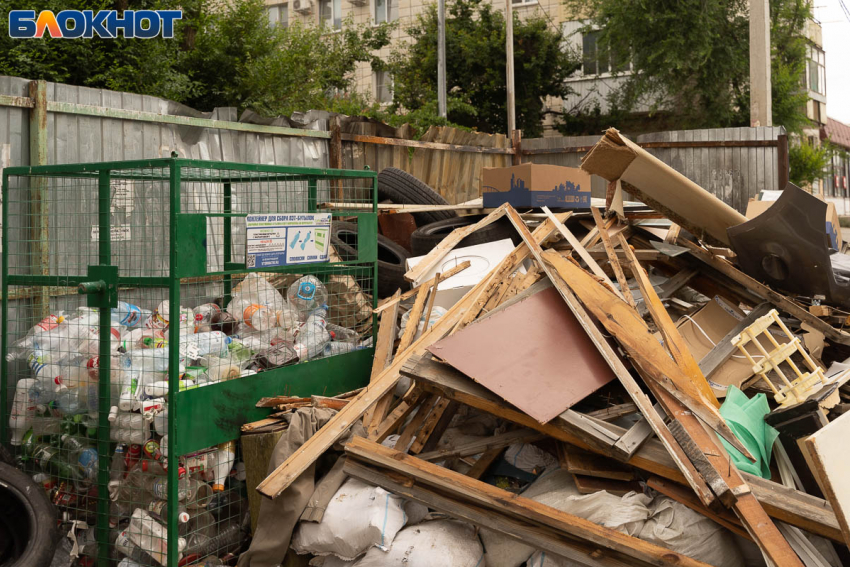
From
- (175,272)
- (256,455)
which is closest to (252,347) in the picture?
(256,455)

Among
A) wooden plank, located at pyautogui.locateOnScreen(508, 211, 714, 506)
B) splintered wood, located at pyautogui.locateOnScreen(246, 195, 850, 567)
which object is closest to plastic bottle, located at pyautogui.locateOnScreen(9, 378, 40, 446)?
splintered wood, located at pyautogui.locateOnScreen(246, 195, 850, 567)

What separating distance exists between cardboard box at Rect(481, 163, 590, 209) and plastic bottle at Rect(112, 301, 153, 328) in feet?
11.4

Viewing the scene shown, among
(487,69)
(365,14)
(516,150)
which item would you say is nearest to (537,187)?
(516,150)

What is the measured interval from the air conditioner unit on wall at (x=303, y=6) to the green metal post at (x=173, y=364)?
80.6ft

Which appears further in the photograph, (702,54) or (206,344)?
(702,54)

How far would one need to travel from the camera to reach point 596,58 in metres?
19.7

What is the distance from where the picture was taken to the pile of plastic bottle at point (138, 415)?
347 cm

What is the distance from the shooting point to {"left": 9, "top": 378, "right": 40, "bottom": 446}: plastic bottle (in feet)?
12.7

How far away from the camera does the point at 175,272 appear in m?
3.25

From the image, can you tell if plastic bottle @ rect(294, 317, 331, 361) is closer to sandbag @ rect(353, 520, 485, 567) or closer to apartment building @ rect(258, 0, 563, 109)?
sandbag @ rect(353, 520, 485, 567)

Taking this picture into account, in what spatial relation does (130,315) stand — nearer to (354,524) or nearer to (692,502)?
(354,524)

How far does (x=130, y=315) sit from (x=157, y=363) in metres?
0.59

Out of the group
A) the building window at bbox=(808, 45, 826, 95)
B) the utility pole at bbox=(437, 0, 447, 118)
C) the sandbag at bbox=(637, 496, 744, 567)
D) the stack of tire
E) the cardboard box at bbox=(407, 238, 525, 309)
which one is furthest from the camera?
the building window at bbox=(808, 45, 826, 95)

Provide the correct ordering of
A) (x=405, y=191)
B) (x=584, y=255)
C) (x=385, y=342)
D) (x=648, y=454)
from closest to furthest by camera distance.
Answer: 1. (x=648, y=454)
2. (x=385, y=342)
3. (x=584, y=255)
4. (x=405, y=191)
